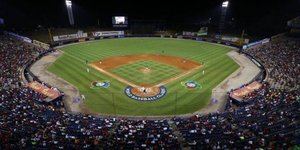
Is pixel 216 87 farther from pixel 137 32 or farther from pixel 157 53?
pixel 137 32

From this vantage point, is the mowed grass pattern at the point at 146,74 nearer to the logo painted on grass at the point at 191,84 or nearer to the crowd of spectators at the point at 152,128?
the logo painted on grass at the point at 191,84

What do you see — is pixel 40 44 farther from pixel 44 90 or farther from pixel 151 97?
pixel 151 97

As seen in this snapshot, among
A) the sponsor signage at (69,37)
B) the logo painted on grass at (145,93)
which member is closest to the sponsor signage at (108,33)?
the sponsor signage at (69,37)

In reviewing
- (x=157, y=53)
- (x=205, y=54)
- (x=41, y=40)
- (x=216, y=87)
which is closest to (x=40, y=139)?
(x=216, y=87)

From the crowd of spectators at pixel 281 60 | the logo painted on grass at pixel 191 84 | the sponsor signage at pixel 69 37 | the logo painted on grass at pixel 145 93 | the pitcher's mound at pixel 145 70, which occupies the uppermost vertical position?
the sponsor signage at pixel 69 37

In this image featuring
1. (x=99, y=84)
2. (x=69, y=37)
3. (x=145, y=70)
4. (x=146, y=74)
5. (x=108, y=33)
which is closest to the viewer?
(x=99, y=84)

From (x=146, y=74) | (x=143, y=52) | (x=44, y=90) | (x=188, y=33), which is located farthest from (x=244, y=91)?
(x=188, y=33)
